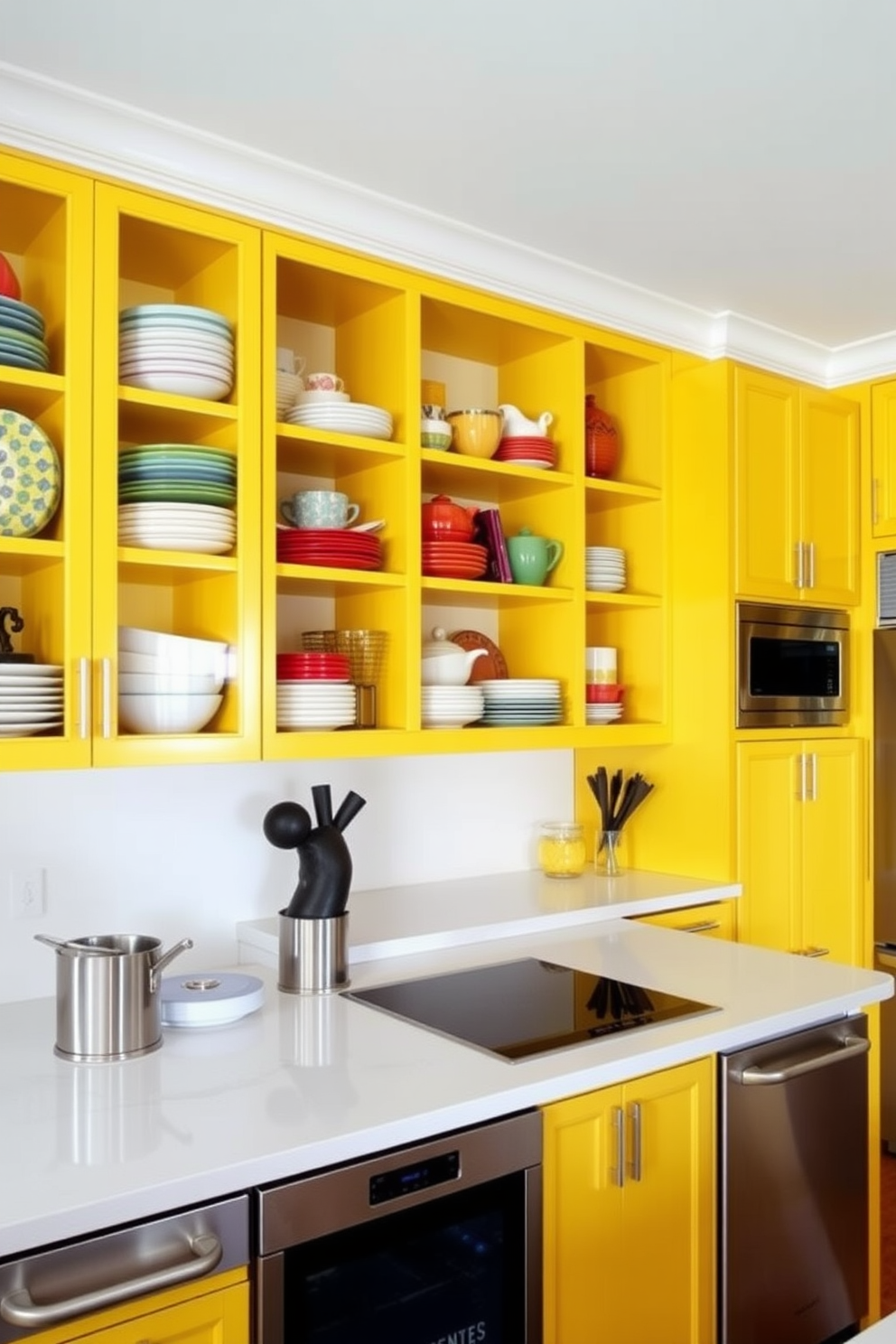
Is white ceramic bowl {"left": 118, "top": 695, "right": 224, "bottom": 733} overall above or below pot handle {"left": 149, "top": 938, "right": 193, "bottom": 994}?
above

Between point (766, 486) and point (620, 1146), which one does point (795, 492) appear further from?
point (620, 1146)

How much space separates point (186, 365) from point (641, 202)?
0.99 metres

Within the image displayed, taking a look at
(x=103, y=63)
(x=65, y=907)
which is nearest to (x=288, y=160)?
(x=103, y=63)

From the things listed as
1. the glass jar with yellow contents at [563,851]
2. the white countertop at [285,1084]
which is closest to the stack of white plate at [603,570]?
the glass jar with yellow contents at [563,851]

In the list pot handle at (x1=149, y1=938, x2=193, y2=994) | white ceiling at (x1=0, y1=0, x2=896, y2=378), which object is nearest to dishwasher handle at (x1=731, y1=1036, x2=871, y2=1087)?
pot handle at (x1=149, y1=938, x2=193, y2=994)

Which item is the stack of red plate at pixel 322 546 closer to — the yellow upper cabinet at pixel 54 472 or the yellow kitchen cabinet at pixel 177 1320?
the yellow upper cabinet at pixel 54 472

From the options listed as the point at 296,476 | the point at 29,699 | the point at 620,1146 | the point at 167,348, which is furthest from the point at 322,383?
the point at 620,1146

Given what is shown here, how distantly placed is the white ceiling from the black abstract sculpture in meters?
1.21

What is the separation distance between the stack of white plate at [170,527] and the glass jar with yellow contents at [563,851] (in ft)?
4.24

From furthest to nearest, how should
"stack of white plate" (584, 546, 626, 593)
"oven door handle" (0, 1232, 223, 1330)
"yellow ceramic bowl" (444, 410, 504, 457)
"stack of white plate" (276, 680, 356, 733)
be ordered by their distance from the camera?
1. "stack of white plate" (584, 546, 626, 593)
2. "yellow ceramic bowl" (444, 410, 504, 457)
3. "stack of white plate" (276, 680, 356, 733)
4. "oven door handle" (0, 1232, 223, 1330)

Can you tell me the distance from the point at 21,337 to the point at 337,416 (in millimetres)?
641

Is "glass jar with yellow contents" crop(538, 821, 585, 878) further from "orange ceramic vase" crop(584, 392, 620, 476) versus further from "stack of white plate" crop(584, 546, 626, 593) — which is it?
"orange ceramic vase" crop(584, 392, 620, 476)

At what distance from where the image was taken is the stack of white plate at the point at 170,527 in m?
1.94

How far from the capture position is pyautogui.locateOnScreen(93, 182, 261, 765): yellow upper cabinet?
1.88 m
